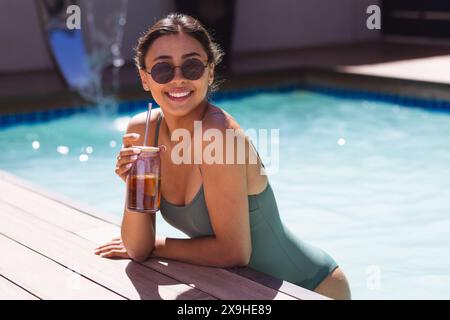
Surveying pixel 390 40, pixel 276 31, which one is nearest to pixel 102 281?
pixel 276 31

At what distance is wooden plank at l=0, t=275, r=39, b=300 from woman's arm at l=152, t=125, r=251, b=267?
52 centimetres

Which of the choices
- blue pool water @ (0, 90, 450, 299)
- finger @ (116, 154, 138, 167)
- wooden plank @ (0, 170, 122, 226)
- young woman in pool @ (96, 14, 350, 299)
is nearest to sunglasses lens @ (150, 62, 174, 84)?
young woman in pool @ (96, 14, 350, 299)

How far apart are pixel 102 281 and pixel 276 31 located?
8.48 meters

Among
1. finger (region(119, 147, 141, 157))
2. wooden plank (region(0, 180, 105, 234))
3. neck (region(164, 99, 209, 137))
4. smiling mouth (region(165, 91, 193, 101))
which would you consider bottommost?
wooden plank (region(0, 180, 105, 234))

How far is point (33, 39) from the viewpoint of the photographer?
8.50 meters

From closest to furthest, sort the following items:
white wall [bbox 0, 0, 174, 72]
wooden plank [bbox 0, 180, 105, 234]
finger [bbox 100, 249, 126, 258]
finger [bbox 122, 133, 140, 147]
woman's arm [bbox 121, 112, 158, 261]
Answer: finger [bbox 122, 133, 140, 147] → woman's arm [bbox 121, 112, 158, 261] → finger [bbox 100, 249, 126, 258] → wooden plank [bbox 0, 180, 105, 234] → white wall [bbox 0, 0, 174, 72]

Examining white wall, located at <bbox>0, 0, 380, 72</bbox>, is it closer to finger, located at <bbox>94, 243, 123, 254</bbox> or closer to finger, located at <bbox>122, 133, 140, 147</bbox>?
finger, located at <bbox>94, 243, 123, 254</bbox>

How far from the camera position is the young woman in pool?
2.24m

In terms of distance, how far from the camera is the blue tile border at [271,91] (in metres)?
6.88

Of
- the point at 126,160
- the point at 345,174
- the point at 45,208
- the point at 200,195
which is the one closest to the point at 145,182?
the point at 126,160

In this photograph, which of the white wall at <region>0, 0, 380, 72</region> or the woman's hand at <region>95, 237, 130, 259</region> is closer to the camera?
the woman's hand at <region>95, 237, 130, 259</region>

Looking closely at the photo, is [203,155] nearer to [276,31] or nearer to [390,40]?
[276,31]

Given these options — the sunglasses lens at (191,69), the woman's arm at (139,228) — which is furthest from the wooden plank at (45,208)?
the sunglasses lens at (191,69)
